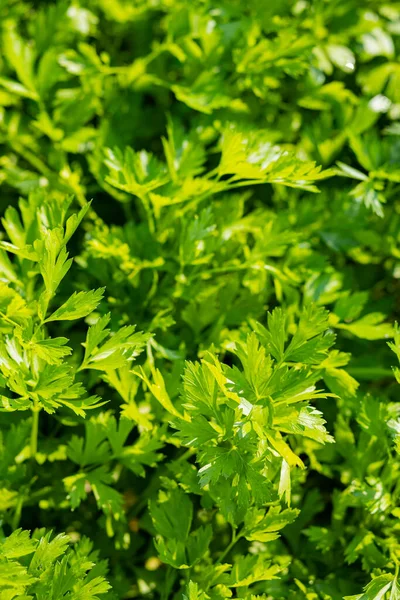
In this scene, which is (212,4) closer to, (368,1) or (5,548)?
(368,1)

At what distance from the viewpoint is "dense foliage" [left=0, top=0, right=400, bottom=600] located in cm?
100

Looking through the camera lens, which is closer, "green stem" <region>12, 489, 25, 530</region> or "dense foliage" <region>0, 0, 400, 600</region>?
"dense foliage" <region>0, 0, 400, 600</region>

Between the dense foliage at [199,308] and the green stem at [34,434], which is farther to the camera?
the green stem at [34,434]

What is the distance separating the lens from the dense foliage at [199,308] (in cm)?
100

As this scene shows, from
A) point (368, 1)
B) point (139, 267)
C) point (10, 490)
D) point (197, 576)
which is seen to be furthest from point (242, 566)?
point (368, 1)

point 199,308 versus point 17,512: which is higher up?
point 199,308

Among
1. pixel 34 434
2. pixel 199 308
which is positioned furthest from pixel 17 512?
pixel 199 308

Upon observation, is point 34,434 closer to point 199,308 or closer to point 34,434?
point 34,434

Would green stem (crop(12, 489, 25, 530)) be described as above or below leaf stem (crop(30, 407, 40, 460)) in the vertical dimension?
below

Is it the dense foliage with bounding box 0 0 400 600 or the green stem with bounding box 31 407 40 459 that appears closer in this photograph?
the dense foliage with bounding box 0 0 400 600

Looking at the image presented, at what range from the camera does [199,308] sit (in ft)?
4.25

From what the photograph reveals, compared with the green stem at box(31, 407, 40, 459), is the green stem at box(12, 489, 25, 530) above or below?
below

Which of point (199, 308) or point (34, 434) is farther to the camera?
point (199, 308)

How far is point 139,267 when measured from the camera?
1.26 m
